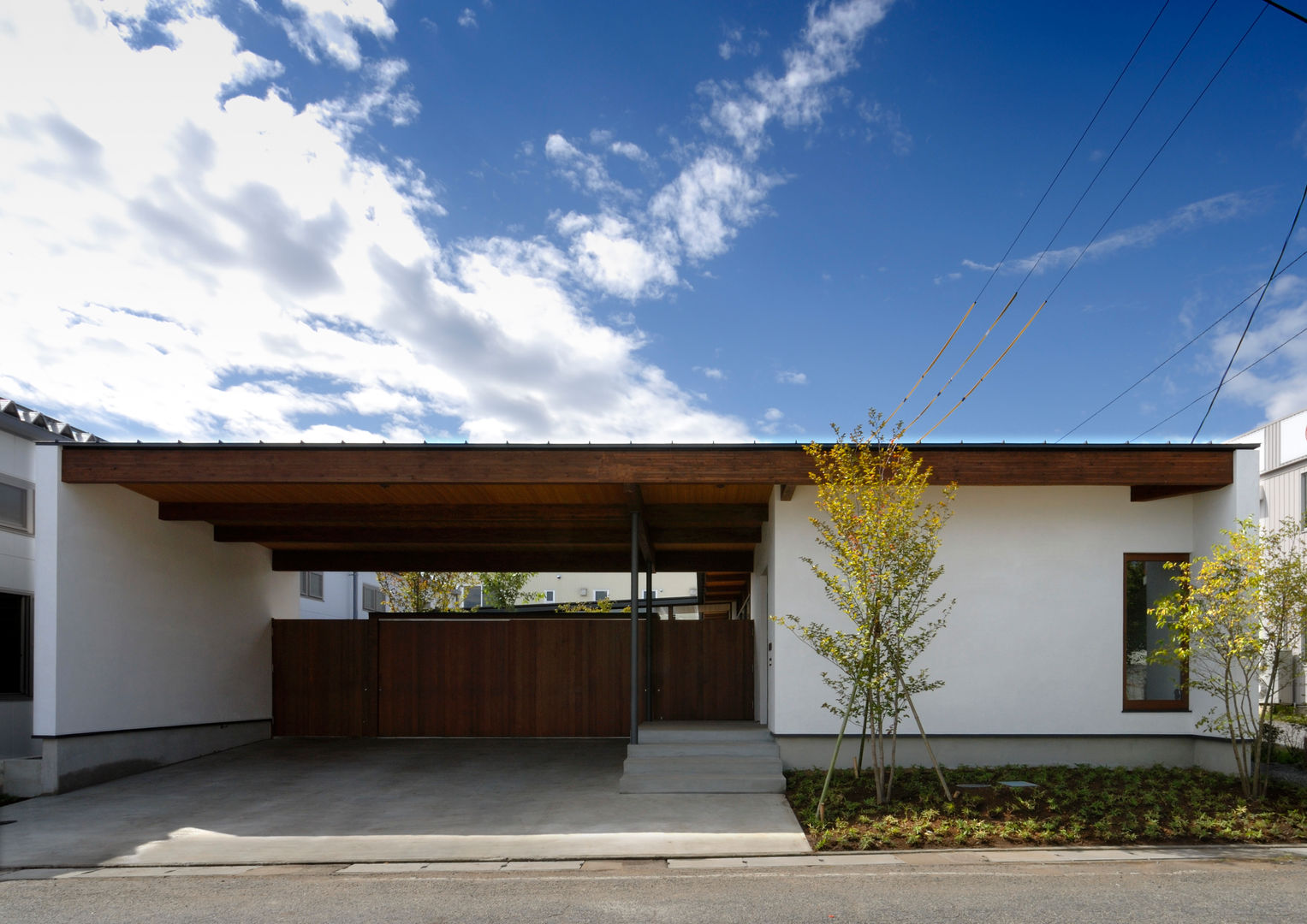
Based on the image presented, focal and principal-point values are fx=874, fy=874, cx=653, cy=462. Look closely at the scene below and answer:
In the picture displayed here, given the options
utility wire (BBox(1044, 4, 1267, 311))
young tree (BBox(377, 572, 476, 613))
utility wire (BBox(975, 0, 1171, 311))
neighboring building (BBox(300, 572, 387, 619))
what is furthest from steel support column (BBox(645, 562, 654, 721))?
young tree (BBox(377, 572, 476, 613))

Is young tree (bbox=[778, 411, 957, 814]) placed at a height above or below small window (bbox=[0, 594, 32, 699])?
above

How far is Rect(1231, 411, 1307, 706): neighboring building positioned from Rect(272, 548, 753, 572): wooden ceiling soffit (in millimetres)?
9435

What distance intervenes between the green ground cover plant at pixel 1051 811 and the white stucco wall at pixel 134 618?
801cm

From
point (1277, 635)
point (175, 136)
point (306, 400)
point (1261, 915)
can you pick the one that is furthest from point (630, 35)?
point (1261, 915)

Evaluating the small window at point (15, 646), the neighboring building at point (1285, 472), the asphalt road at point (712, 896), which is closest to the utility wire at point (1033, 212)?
the asphalt road at point (712, 896)

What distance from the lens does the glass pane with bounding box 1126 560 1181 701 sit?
9797 mm

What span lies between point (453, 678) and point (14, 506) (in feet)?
23.0

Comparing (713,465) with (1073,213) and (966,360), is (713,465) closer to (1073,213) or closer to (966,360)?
(966,360)

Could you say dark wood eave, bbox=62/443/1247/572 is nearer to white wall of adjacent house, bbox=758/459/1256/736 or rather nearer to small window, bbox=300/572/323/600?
white wall of adjacent house, bbox=758/459/1256/736

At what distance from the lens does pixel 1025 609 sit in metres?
9.80

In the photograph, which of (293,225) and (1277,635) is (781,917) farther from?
(293,225)

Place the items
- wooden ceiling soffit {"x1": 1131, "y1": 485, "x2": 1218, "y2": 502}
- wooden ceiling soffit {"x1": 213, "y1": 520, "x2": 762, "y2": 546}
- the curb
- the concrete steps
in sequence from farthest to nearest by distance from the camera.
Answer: wooden ceiling soffit {"x1": 213, "y1": 520, "x2": 762, "y2": 546}
wooden ceiling soffit {"x1": 1131, "y1": 485, "x2": 1218, "y2": 502}
the concrete steps
the curb

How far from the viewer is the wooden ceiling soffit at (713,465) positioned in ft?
30.5

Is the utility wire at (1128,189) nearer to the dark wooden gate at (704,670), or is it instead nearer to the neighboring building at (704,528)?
the neighboring building at (704,528)
